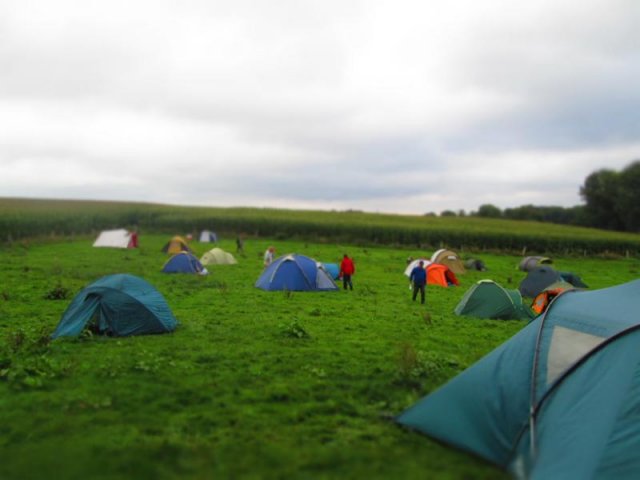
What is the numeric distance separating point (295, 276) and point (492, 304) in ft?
28.0

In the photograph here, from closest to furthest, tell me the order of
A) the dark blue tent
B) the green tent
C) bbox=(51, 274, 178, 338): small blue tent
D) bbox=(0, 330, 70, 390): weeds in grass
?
bbox=(0, 330, 70, 390): weeds in grass, bbox=(51, 274, 178, 338): small blue tent, the green tent, the dark blue tent

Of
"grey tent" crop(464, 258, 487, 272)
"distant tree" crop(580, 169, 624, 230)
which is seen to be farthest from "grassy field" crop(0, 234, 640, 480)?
"distant tree" crop(580, 169, 624, 230)

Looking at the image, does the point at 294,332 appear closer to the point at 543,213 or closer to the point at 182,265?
the point at 182,265

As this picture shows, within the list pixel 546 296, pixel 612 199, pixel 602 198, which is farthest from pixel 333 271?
pixel 602 198

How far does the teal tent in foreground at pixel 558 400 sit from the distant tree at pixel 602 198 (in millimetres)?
90682

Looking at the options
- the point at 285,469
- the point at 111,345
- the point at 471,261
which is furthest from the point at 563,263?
the point at 285,469

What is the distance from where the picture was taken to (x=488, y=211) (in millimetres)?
118125

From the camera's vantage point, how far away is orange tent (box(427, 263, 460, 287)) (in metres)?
26.7

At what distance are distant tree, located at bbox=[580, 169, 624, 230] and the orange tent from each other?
238 feet

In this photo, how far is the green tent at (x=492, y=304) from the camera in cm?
1723

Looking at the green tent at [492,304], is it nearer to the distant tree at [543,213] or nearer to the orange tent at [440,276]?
the orange tent at [440,276]

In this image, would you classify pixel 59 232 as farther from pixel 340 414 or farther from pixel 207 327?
pixel 340 414

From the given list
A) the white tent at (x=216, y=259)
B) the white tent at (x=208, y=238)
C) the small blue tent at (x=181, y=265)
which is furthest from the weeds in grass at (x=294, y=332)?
the white tent at (x=208, y=238)

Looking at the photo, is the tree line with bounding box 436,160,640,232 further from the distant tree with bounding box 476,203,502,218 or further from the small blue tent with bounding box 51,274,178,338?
the small blue tent with bounding box 51,274,178,338
